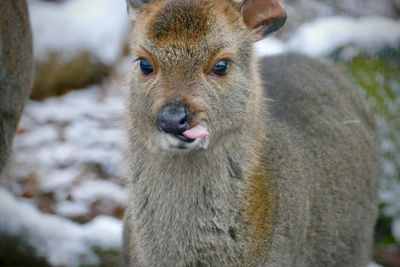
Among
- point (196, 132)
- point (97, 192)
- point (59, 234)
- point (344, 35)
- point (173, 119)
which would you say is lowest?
point (97, 192)

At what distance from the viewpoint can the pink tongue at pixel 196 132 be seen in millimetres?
4008

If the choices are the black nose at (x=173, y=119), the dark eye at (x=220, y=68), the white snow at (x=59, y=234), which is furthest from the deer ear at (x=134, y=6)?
the white snow at (x=59, y=234)

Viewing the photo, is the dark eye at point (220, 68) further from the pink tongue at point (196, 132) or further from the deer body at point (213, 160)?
the pink tongue at point (196, 132)

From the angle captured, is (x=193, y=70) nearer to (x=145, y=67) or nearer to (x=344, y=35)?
(x=145, y=67)

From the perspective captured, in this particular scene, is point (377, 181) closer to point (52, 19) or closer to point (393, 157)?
point (393, 157)

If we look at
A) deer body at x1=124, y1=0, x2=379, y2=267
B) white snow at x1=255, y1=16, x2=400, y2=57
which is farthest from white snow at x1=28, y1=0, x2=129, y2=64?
deer body at x1=124, y1=0, x2=379, y2=267

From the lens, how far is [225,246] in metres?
4.45

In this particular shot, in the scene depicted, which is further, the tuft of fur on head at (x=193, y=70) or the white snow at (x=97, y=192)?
the white snow at (x=97, y=192)

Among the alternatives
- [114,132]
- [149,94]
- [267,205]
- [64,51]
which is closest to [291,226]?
[267,205]

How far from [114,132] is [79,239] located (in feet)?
6.28

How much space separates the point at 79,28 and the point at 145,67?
494cm

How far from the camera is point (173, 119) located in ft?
12.9

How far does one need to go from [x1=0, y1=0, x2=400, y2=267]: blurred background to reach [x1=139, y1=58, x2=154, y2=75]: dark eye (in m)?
1.20

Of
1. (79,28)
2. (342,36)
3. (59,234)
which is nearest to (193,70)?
(59,234)
